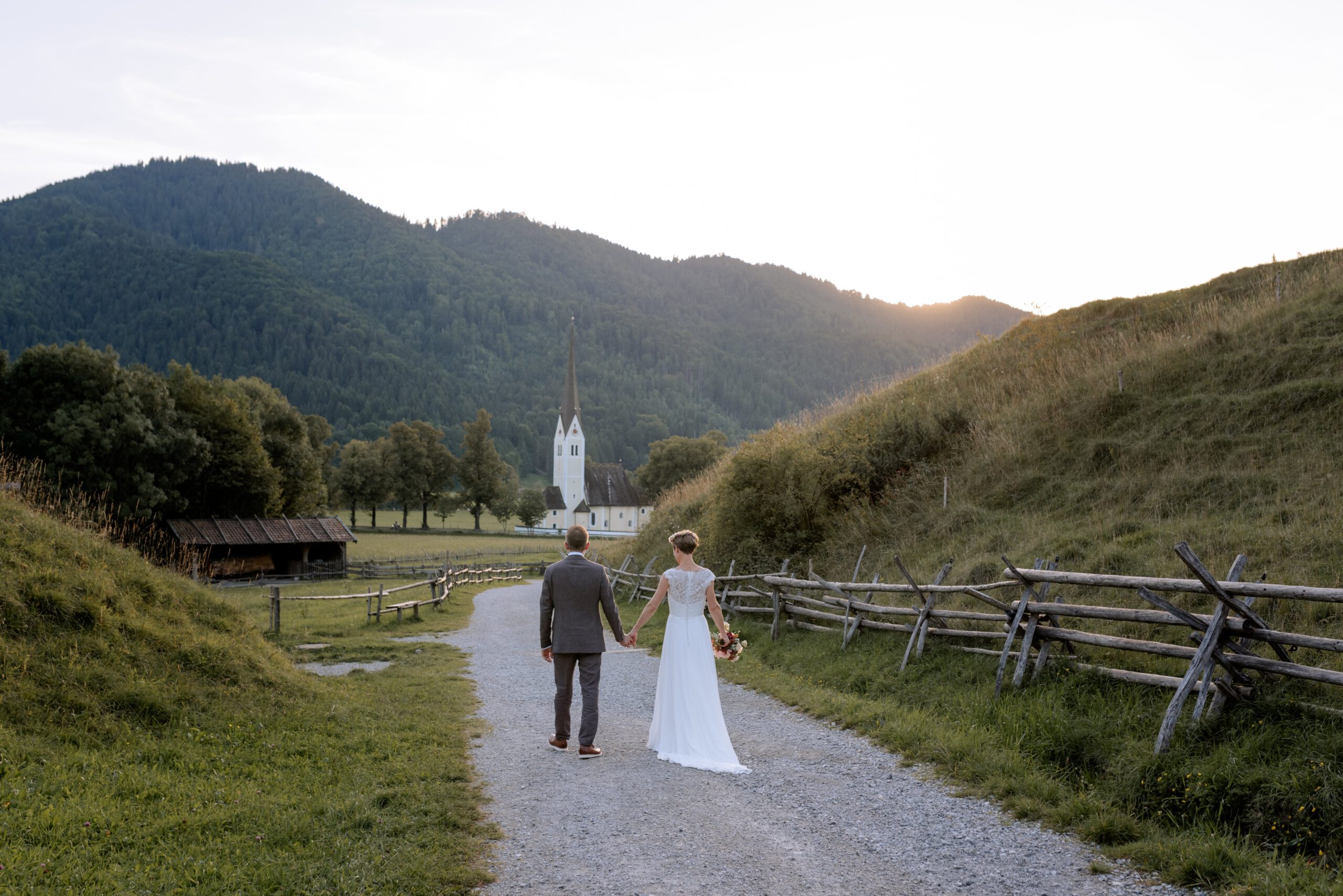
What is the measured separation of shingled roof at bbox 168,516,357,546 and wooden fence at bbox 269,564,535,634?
32.7ft

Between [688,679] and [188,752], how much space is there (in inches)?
170

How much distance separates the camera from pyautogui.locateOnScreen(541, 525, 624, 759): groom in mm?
8109

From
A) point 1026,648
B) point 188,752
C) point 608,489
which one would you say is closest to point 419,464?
point 608,489

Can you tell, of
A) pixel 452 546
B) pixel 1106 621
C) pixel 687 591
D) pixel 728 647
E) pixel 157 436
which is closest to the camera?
pixel 687 591

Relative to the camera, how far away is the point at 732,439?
462 ft

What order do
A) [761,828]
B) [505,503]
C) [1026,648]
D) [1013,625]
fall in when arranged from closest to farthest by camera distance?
[761,828] → [1026,648] → [1013,625] → [505,503]

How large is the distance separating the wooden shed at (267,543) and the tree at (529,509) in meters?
40.7

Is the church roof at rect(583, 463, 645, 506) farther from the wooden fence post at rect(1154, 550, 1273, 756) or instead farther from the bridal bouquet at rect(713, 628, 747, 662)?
the wooden fence post at rect(1154, 550, 1273, 756)

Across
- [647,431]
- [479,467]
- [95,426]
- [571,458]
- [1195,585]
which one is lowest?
[1195,585]

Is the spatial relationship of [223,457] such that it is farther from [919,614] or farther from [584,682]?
[584,682]

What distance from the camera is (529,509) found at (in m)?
94.9

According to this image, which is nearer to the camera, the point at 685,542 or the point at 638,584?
the point at 685,542

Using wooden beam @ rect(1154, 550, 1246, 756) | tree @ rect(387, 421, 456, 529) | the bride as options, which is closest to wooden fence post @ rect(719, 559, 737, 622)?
the bride

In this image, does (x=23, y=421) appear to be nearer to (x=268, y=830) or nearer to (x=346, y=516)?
(x=268, y=830)
